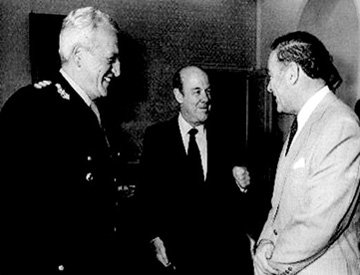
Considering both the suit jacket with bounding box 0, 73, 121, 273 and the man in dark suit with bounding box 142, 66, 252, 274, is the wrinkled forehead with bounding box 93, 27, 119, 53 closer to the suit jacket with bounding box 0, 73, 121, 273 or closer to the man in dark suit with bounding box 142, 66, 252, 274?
the suit jacket with bounding box 0, 73, 121, 273

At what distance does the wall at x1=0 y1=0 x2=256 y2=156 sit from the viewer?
475cm

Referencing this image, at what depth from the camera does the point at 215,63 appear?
5535 mm

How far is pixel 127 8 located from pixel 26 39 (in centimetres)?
100

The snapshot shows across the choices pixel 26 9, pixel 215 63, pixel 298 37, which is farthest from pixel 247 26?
pixel 298 37

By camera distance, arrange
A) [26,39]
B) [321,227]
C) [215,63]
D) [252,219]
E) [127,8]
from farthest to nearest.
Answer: [215,63] < [127,8] < [26,39] < [252,219] < [321,227]

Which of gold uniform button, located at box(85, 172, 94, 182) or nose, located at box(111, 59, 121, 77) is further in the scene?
nose, located at box(111, 59, 121, 77)

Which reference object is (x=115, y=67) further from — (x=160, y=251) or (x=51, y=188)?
(x=160, y=251)

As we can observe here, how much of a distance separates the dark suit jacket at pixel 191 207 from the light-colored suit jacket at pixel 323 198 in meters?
1.23

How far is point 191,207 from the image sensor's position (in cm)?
325

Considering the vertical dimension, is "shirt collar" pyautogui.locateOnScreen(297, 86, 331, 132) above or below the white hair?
below

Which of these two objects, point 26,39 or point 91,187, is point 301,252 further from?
point 26,39

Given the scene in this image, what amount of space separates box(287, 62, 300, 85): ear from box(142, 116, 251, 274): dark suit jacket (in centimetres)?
137

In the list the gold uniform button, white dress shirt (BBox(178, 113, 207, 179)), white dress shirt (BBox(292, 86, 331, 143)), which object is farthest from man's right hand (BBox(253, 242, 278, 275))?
white dress shirt (BBox(178, 113, 207, 179))

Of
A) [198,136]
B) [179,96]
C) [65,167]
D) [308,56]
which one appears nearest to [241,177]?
[198,136]
